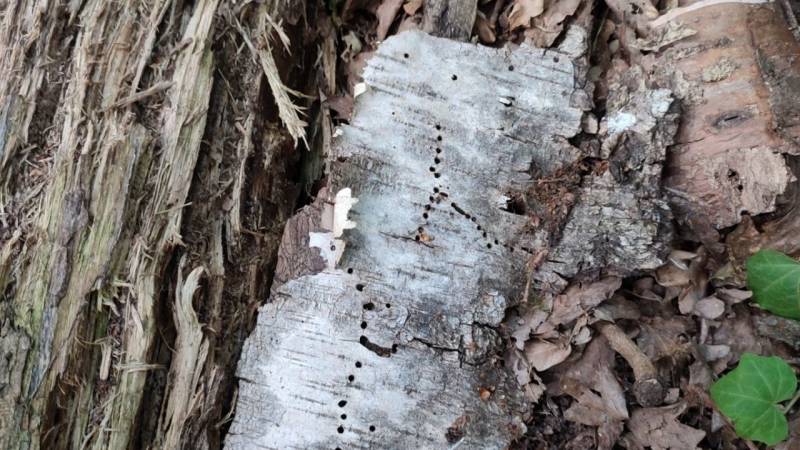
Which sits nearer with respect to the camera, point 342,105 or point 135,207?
point 135,207

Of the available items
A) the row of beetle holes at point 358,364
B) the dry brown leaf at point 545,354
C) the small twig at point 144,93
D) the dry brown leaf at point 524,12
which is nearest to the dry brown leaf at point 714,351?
the dry brown leaf at point 545,354

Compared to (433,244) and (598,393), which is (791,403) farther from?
(433,244)

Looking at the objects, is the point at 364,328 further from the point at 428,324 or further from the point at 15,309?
the point at 15,309

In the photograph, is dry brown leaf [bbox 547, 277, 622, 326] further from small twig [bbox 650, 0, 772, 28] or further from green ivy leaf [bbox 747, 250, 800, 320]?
small twig [bbox 650, 0, 772, 28]

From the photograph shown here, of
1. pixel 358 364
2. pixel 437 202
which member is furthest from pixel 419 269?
pixel 358 364

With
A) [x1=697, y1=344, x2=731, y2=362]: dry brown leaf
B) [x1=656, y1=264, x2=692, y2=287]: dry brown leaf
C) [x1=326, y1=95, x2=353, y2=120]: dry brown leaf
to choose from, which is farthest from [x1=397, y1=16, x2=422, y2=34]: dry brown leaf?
[x1=697, y1=344, x2=731, y2=362]: dry brown leaf

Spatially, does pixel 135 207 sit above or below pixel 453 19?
below

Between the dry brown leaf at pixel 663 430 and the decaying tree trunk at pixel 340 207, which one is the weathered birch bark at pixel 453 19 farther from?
the dry brown leaf at pixel 663 430
